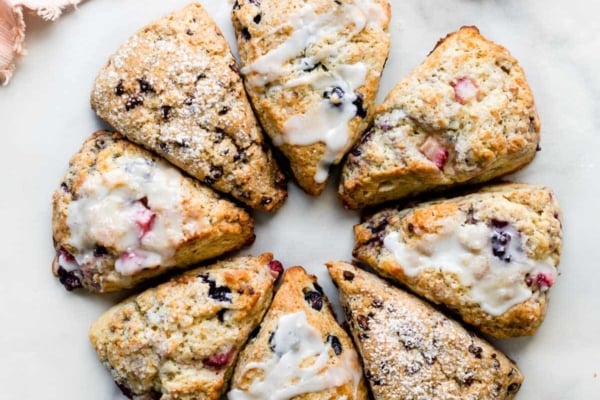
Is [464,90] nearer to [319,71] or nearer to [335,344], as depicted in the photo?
[319,71]

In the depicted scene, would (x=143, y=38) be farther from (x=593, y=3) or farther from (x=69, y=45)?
(x=593, y=3)

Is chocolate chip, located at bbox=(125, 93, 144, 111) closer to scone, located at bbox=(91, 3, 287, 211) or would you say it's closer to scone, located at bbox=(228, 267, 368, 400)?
scone, located at bbox=(91, 3, 287, 211)

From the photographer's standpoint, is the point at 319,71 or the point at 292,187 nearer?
the point at 319,71

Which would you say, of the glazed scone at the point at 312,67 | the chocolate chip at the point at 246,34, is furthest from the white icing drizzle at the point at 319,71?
the chocolate chip at the point at 246,34

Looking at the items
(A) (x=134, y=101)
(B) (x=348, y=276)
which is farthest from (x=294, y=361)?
(A) (x=134, y=101)

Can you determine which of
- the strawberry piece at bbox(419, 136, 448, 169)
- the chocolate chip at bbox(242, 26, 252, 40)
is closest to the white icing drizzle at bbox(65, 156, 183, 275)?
the chocolate chip at bbox(242, 26, 252, 40)

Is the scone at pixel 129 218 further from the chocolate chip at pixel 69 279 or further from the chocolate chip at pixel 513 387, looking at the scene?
the chocolate chip at pixel 513 387
